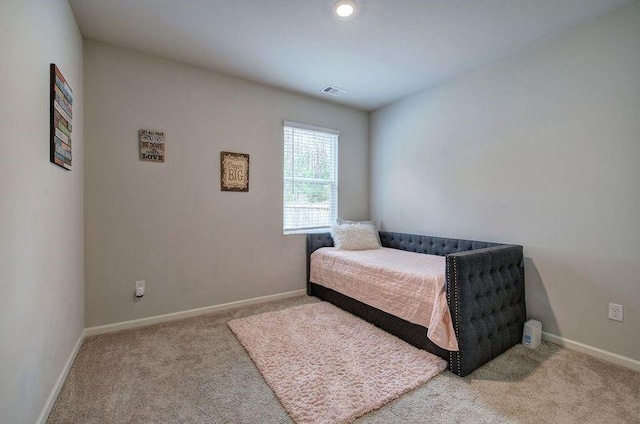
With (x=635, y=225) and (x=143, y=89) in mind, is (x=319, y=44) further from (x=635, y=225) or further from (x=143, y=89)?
(x=635, y=225)

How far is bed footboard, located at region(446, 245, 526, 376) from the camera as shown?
1.88 metres

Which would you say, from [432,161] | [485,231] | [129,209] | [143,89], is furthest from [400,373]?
[143,89]

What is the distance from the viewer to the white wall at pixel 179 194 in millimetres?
2480

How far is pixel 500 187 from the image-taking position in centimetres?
268

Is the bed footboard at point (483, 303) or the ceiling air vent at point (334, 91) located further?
the ceiling air vent at point (334, 91)

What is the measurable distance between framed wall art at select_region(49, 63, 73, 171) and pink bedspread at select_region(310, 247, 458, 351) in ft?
7.95

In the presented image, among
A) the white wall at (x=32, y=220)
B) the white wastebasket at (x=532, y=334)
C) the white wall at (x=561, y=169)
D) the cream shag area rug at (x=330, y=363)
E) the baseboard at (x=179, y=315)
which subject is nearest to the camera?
the white wall at (x=32, y=220)

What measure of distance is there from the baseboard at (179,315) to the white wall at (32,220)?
447 mm

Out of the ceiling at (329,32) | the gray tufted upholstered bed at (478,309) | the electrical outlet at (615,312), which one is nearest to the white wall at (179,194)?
the ceiling at (329,32)

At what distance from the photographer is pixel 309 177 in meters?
3.71

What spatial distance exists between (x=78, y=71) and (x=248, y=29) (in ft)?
4.63

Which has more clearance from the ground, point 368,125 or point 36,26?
point 368,125

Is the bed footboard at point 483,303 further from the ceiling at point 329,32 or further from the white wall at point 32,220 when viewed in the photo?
the white wall at point 32,220

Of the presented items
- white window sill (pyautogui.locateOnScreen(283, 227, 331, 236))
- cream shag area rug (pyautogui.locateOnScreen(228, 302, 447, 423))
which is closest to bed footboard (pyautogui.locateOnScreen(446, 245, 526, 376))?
cream shag area rug (pyautogui.locateOnScreen(228, 302, 447, 423))
